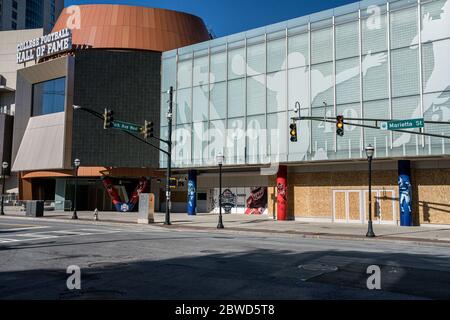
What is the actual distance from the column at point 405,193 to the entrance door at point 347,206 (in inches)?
139

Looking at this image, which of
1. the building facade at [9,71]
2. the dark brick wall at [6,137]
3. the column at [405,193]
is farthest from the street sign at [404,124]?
the building facade at [9,71]

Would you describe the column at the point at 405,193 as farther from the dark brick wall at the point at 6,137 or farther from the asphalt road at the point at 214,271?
the dark brick wall at the point at 6,137

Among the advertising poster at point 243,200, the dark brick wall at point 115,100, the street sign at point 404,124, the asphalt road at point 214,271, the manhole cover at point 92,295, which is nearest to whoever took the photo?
the manhole cover at point 92,295

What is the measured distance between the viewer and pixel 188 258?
13609 millimetres

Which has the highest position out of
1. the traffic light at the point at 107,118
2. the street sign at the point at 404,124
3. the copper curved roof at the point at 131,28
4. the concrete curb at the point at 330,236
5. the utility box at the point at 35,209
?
the copper curved roof at the point at 131,28

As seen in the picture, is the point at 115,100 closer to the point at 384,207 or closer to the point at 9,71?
the point at 384,207

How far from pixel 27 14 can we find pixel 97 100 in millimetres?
99478

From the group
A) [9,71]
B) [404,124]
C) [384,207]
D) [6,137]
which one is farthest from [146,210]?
[9,71]

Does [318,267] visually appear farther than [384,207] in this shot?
No

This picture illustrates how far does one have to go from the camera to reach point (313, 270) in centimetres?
1136

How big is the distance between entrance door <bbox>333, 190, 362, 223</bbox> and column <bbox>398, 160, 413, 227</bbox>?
3531 millimetres

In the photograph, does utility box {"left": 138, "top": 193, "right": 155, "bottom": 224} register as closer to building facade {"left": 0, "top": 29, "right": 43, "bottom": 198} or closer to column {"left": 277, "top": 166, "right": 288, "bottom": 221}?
column {"left": 277, "top": 166, "right": 288, "bottom": 221}

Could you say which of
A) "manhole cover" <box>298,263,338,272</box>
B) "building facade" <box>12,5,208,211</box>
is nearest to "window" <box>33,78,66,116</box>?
"building facade" <box>12,5,208,211</box>

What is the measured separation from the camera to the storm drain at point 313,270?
34.5 feet
